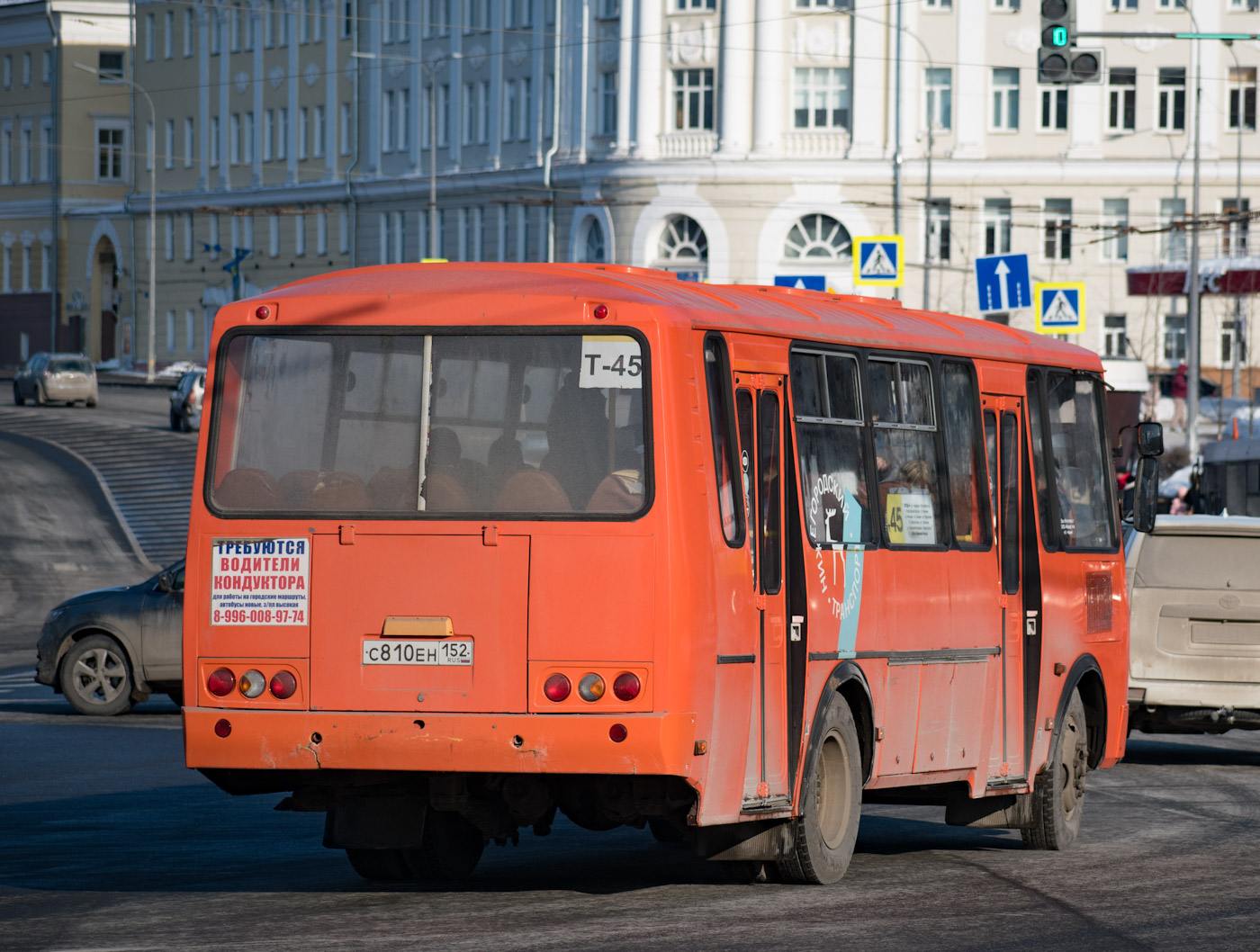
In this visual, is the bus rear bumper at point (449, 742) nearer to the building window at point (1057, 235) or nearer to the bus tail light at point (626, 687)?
the bus tail light at point (626, 687)

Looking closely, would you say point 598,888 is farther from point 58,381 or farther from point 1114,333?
point 1114,333

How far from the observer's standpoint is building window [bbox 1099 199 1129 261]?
75.6 m

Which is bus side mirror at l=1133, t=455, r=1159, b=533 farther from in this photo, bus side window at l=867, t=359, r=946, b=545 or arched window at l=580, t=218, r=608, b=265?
arched window at l=580, t=218, r=608, b=265

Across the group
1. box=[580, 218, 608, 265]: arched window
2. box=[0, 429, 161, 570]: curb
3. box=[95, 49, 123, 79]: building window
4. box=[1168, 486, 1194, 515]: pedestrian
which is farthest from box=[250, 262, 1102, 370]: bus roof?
box=[95, 49, 123, 79]: building window

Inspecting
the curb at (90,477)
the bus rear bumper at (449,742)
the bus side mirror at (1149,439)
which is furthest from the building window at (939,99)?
the bus rear bumper at (449,742)

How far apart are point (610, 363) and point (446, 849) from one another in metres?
2.59

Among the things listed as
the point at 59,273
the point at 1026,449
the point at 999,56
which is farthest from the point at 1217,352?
the point at 1026,449

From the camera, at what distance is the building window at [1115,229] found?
2977 inches

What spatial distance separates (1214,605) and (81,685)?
9653 mm

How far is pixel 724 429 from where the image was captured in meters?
10.1

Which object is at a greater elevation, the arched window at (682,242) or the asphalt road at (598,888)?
the arched window at (682,242)

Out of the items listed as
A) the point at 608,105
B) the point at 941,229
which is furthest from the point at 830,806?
the point at 608,105

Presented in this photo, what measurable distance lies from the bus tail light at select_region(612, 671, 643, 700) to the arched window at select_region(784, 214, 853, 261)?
221 feet

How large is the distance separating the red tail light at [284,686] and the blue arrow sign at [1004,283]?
24.8m
